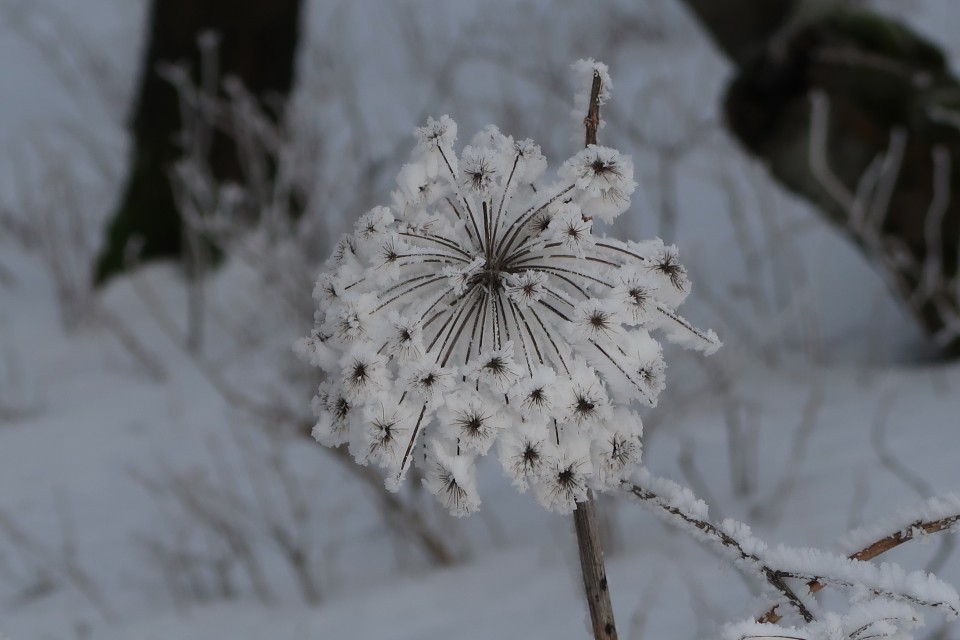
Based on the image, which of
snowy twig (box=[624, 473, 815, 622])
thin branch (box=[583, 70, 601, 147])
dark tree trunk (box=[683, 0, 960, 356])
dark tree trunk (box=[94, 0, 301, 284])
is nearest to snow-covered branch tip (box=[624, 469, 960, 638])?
snowy twig (box=[624, 473, 815, 622])

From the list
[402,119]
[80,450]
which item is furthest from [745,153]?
[402,119]

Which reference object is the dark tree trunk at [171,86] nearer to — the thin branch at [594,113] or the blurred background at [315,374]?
the blurred background at [315,374]

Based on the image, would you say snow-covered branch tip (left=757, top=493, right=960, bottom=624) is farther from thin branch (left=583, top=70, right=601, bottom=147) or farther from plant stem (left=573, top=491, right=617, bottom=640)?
thin branch (left=583, top=70, right=601, bottom=147)

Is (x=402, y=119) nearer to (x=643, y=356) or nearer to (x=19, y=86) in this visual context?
(x=19, y=86)

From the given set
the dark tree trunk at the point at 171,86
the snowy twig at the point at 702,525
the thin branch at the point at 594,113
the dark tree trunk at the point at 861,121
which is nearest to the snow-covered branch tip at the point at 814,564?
the snowy twig at the point at 702,525

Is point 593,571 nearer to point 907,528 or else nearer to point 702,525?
point 702,525
